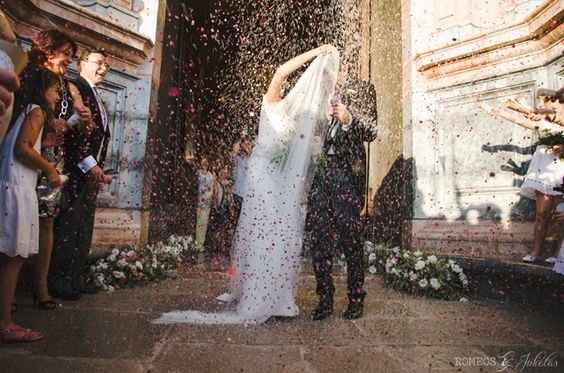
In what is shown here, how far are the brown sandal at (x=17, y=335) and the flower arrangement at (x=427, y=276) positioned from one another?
3.70 meters

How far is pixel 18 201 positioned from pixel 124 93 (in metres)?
4.20

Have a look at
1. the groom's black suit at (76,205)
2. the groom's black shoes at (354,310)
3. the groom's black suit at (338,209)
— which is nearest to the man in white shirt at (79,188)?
the groom's black suit at (76,205)

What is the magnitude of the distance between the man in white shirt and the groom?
217 centimetres

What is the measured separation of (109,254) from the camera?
465 centimetres

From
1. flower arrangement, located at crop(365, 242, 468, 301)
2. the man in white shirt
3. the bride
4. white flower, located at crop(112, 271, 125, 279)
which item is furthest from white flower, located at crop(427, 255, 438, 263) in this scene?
the man in white shirt

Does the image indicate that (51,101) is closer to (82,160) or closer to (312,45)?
(82,160)

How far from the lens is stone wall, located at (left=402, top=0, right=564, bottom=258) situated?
5.16m

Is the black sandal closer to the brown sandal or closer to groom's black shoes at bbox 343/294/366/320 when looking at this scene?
the brown sandal

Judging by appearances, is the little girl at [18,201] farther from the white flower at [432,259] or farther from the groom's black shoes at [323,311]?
the white flower at [432,259]

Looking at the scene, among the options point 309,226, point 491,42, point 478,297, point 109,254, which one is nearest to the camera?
point 309,226

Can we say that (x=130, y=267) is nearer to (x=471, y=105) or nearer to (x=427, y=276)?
(x=427, y=276)

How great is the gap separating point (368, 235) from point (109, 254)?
15.1 feet

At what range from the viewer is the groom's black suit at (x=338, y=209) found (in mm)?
3348

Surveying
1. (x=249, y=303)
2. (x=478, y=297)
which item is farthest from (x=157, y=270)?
(x=478, y=297)
